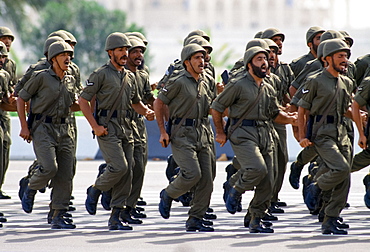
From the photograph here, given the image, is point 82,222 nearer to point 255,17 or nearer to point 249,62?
point 249,62

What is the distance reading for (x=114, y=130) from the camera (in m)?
12.0

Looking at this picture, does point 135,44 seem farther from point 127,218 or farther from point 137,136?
point 127,218

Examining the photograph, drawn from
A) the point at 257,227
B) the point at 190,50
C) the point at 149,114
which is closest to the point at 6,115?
the point at 149,114

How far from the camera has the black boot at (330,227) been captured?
11305 millimetres

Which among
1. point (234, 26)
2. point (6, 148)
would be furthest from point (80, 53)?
point (234, 26)

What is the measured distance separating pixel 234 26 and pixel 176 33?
210 feet

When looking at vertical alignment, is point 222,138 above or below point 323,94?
below

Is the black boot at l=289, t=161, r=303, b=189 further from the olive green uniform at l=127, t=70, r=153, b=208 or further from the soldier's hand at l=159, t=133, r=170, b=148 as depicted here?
the soldier's hand at l=159, t=133, r=170, b=148

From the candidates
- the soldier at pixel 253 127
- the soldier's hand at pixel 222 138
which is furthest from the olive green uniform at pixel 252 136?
the soldier's hand at pixel 222 138

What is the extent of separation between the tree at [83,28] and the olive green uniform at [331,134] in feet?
221

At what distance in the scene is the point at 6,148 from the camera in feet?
Result: 46.8

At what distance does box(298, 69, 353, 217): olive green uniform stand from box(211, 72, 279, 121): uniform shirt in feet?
1.23

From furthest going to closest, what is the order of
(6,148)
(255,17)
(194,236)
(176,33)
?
(255,17) < (176,33) < (6,148) < (194,236)

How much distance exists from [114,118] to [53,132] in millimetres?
703
